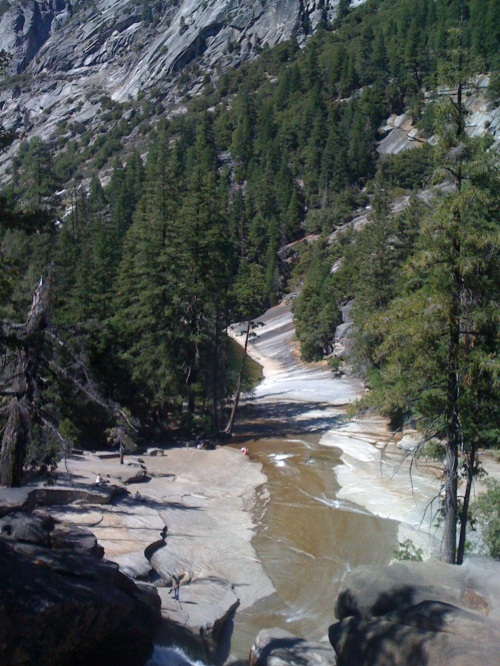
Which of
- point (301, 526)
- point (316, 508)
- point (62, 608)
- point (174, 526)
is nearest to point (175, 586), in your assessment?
point (174, 526)

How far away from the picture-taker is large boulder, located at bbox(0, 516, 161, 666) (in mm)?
7055

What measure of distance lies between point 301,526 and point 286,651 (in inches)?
341

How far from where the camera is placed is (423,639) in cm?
768

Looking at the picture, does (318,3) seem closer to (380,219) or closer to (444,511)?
(380,219)

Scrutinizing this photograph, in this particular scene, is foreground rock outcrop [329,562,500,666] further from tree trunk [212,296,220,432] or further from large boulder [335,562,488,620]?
tree trunk [212,296,220,432]

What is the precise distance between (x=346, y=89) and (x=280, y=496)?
12945 cm

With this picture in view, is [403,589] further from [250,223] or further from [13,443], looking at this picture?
[250,223]

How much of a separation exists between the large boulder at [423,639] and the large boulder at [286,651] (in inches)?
49.1

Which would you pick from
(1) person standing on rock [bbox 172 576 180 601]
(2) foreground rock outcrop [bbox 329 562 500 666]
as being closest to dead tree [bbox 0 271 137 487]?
(1) person standing on rock [bbox 172 576 180 601]

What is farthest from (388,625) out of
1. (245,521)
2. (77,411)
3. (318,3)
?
(318,3)

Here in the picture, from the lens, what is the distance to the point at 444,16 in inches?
4926

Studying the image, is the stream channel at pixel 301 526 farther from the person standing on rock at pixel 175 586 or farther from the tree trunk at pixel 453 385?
the tree trunk at pixel 453 385

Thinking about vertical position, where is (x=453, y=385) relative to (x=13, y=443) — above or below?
above

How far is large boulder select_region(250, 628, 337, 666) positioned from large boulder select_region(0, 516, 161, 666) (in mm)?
1868
